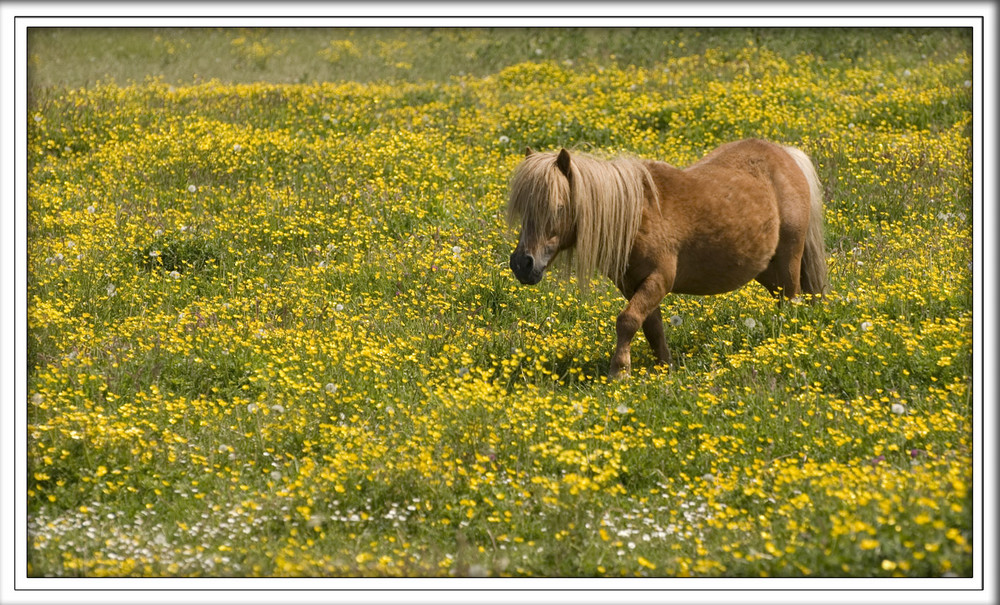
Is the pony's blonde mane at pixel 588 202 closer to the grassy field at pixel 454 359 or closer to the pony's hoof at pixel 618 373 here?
the pony's hoof at pixel 618 373

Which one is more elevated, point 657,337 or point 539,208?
point 539,208

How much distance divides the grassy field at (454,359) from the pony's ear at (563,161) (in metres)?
1.52

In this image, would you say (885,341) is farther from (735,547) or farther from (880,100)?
(880,100)

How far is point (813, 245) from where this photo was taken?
28.3ft

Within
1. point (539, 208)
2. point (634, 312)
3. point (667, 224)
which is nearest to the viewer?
point (539, 208)

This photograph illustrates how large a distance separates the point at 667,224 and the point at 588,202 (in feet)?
2.59

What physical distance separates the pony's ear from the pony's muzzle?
0.67 m

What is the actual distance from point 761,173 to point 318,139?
718 cm

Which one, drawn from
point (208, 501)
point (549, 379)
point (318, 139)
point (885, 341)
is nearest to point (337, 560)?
point (208, 501)

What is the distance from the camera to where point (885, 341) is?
7367mm

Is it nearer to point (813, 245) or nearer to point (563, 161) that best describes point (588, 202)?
point (563, 161)

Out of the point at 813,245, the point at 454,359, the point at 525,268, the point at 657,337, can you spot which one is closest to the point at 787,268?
the point at 813,245

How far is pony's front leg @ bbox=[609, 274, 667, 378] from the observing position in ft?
23.8

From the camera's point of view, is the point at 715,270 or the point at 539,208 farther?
the point at 715,270
